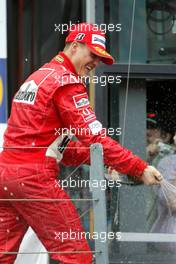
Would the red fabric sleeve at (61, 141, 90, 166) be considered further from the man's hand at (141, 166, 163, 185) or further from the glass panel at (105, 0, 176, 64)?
the glass panel at (105, 0, 176, 64)

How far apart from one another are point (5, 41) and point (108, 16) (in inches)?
29.5

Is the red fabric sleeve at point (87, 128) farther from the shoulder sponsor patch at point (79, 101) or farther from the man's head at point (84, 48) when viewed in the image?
the man's head at point (84, 48)

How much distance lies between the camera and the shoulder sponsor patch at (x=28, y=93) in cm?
415

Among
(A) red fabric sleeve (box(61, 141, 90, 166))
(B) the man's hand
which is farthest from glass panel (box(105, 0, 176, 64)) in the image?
(B) the man's hand

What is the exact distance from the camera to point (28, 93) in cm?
419

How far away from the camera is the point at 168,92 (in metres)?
5.82

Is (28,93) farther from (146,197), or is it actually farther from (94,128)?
(146,197)

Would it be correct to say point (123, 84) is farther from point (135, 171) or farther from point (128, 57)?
point (135, 171)

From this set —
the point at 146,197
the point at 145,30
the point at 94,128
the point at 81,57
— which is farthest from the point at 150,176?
the point at 145,30

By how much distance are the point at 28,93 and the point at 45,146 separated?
275mm

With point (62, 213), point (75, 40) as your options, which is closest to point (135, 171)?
point (62, 213)

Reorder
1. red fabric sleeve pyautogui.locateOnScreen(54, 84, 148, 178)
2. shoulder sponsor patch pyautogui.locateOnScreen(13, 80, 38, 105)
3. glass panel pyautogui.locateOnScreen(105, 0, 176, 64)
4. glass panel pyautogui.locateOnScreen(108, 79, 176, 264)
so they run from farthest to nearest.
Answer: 1. glass panel pyautogui.locateOnScreen(105, 0, 176, 64)
2. glass panel pyautogui.locateOnScreen(108, 79, 176, 264)
3. shoulder sponsor patch pyautogui.locateOnScreen(13, 80, 38, 105)
4. red fabric sleeve pyautogui.locateOnScreen(54, 84, 148, 178)

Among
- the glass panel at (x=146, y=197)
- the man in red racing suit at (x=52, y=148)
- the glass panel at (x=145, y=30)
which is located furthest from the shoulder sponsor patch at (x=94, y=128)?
the glass panel at (x=145, y=30)

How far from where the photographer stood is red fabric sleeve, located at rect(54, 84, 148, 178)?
157 inches
